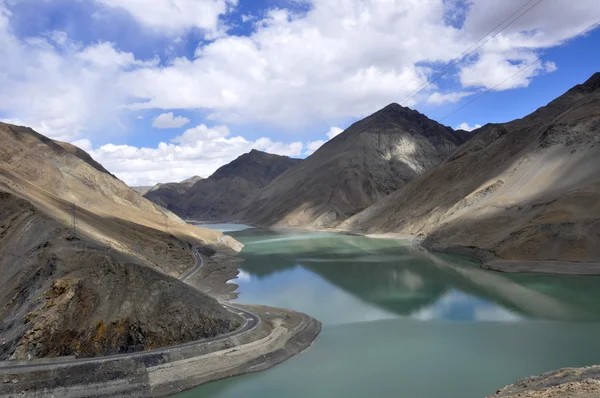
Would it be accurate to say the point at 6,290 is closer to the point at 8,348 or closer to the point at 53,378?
the point at 8,348

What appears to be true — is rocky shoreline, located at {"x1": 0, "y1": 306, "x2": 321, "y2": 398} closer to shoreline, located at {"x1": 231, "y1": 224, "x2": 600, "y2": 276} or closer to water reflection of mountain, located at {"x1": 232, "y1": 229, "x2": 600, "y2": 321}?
water reflection of mountain, located at {"x1": 232, "y1": 229, "x2": 600, "y2": 321}

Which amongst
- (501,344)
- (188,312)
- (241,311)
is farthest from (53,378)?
(501,344)

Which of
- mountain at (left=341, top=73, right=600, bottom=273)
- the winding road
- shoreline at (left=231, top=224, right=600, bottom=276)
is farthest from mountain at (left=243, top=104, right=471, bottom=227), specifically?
the winding road

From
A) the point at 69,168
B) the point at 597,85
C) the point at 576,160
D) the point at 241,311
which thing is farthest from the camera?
the point at 597,85

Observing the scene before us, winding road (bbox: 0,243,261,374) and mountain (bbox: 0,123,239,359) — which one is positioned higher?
mountain (bbox: 0,123,239,359)

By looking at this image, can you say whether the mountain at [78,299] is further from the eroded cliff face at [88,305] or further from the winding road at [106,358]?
the winding road at [106,358]

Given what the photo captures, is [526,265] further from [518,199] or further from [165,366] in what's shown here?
[165,366]

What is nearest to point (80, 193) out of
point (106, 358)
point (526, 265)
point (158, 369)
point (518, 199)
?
point (106, 358)
